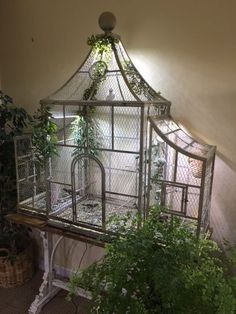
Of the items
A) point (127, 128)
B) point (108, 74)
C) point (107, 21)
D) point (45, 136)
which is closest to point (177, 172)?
point (127, 128)

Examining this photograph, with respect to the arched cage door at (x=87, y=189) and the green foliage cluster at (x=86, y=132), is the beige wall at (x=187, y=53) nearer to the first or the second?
the green foliage cluster at (x=86, y=132)

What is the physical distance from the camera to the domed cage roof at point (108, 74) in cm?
151

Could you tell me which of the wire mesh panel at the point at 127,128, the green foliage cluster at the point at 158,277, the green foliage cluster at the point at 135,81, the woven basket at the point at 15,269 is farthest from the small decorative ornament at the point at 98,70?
the woven basket at the point at 15,269

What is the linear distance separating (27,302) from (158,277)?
1.69 m

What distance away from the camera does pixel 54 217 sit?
1.80m

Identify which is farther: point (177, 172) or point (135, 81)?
point (177, 172)

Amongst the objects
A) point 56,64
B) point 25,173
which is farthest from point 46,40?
point 25,173

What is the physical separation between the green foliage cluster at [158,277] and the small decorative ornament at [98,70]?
2.70ft

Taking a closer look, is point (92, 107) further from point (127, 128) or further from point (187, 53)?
point (187, 53)

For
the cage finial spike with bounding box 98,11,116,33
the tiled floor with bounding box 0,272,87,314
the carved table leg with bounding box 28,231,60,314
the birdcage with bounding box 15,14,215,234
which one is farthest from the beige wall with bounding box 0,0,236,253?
the tiled floor with bounding box 0,272,87,314

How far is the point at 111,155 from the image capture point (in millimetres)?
1884

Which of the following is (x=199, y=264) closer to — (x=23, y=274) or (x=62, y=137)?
(x=62, y=137)

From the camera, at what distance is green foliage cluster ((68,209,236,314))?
40.9 inches

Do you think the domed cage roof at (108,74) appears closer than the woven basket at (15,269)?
Yes
